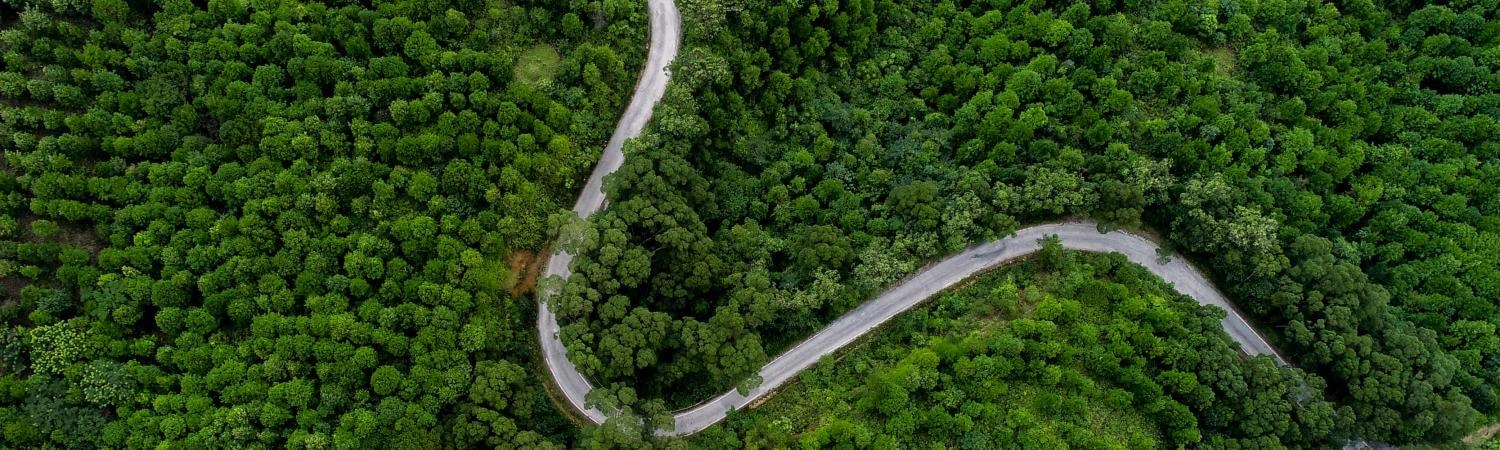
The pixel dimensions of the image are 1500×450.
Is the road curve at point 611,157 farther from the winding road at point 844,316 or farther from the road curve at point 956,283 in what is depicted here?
the road curve at point 956,283

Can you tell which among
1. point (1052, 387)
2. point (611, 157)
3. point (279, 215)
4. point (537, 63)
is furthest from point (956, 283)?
point (279, 215)

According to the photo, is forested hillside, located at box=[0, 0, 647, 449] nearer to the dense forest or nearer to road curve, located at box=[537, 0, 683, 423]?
road curve, located at box=[537, 0, 683, 423]

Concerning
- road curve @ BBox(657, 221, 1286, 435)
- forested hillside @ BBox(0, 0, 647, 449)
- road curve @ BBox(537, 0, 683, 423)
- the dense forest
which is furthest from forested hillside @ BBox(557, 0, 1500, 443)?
forested hillside @ BBox(0, 0, 647, 449)

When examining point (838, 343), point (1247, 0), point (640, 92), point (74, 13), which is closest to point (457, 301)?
point (640, 92)

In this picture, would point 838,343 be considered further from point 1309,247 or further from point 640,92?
point 1309,247

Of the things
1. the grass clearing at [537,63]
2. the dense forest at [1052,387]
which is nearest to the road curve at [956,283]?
the dense forest at [1052,387]

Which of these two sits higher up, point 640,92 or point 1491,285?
point 640,92
